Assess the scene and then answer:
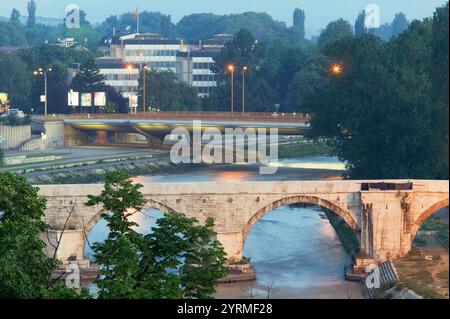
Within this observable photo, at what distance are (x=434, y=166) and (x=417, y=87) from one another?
18.2 ft

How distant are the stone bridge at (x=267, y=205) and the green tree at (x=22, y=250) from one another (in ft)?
48.5

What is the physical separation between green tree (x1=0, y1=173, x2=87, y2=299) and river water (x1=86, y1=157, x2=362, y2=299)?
7.76m

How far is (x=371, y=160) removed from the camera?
246 ft

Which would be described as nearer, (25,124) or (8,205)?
(8,205)

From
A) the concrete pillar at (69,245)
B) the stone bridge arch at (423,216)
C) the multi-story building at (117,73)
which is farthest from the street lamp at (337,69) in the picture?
the multi-story building at (117,73)

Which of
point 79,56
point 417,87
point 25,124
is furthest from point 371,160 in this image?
point 79,56

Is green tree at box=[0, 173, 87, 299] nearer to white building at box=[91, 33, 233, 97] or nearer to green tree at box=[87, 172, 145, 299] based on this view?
green tree at box=[87, 172, 145, 299]

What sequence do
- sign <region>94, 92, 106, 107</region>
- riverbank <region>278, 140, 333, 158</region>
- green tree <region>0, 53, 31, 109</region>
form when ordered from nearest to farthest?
riverbank <region>278, 140, 333, 158</region> → sign <region>94, 92, 106, 107</region> → green tree <region>0, 53, 31, 109</region>

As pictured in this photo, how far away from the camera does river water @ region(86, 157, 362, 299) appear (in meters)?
50.4

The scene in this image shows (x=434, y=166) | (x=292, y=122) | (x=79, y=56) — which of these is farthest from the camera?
(x=79, y=56)

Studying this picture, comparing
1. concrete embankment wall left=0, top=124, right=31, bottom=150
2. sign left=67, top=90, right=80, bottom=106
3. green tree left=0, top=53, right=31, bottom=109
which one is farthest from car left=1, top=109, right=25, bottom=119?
green tree left=0, top=53, right=31, bottom=109
